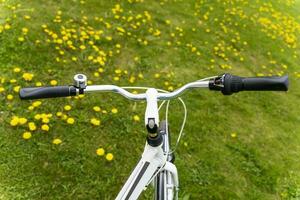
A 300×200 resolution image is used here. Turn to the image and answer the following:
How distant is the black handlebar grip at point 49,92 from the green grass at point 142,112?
203 cm

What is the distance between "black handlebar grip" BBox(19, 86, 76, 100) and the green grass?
6.64ft

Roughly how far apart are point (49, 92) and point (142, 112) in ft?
10.1

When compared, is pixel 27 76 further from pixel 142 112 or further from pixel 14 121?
pixel 142 112

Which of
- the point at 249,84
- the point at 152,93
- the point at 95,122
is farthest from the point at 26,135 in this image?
the point at 249,84

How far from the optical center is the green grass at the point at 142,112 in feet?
13.3

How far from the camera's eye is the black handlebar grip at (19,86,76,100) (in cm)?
199

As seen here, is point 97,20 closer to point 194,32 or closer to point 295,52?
point 194,32

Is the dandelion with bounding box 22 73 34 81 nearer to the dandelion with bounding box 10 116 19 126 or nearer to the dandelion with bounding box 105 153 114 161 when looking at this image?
the dandelion with bounding box 10 116 19 126

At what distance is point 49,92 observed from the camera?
79.0 inches

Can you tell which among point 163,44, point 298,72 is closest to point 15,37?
point 163,44

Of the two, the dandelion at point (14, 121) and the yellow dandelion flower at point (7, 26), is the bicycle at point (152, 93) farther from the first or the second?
the yellow dandelion flower at point (7, 26)

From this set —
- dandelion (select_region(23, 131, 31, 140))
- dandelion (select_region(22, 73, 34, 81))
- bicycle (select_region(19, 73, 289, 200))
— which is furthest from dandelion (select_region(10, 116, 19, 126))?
bicycle (select_region(19, 73, 289, 200))

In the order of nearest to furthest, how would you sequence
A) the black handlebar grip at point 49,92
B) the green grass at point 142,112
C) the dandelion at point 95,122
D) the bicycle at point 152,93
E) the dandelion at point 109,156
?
the bicycle at point 152,93 < the black handlebar grip at point 49,92 < the green grass at point 142,112 < the dandelion at point 109,156 < the dandelion at point 95,122

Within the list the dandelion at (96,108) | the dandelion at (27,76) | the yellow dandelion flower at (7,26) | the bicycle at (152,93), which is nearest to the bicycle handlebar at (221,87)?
the bicycle at (152,93)
